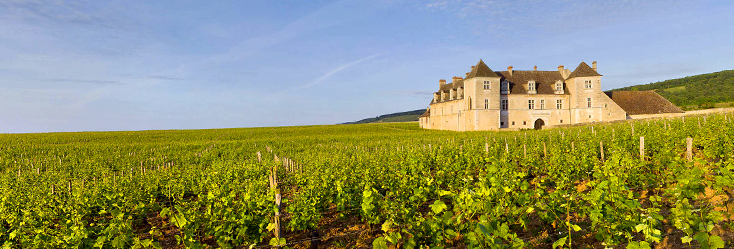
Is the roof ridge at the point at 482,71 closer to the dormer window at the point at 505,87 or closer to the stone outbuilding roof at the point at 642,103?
the dormer window at the point at 505,87

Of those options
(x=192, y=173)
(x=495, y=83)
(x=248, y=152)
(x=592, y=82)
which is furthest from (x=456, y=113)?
(x=192, y=173)

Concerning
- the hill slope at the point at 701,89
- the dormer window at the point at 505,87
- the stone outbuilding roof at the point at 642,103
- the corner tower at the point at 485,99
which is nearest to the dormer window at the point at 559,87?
the dormer window at the point at 505,87

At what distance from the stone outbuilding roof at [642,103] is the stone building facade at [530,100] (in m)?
3.12

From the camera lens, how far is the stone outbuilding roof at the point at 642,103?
41.8m

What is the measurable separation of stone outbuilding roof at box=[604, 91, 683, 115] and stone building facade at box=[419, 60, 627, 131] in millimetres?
3117

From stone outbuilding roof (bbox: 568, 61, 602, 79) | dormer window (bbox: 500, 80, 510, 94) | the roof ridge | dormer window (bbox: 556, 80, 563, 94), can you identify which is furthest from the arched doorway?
the roof ridge

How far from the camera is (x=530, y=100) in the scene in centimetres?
4309

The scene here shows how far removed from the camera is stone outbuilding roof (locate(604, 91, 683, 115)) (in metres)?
41.8

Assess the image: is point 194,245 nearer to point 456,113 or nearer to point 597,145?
point 597,145

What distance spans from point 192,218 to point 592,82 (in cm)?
4727

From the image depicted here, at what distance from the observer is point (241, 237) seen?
5.61 meters

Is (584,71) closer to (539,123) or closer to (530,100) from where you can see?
(530,100)

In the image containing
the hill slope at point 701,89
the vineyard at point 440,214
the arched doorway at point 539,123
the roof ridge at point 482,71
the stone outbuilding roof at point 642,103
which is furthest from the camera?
the hill slope at point 701,89

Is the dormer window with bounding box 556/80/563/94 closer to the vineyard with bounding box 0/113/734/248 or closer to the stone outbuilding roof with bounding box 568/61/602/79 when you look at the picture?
the stone outbuilding roof with bounding box 568/61/602/79
